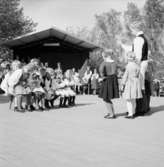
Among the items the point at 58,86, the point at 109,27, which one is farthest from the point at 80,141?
the point at 109,27

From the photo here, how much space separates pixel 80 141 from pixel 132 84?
147 inches

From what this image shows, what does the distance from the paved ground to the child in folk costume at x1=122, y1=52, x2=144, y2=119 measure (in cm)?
40

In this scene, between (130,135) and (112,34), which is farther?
(112,34)

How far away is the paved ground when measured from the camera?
19.2ft

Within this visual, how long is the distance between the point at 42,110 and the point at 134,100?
10.9 ft

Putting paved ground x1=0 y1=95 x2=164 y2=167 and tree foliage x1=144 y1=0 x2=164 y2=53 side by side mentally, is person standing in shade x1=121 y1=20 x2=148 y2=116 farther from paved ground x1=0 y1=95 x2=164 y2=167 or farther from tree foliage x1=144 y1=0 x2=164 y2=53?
tree foliage x1=144 y1=0 x2=164 y2=53

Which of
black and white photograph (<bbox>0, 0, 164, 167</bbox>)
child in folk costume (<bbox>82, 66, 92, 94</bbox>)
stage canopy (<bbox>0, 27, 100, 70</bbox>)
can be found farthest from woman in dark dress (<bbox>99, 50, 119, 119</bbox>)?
stage canopy (<bbox>0, 27, 100, 70</bbox>)

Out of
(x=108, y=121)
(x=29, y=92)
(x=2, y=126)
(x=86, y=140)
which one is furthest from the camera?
(x=29, y=92)

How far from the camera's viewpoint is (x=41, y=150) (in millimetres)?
6617

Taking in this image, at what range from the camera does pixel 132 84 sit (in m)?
10.8

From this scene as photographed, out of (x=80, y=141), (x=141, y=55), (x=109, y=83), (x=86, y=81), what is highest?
(x=141, y=55)

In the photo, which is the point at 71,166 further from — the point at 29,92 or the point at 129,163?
the point at 29,92

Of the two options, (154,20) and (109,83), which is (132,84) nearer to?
(109,83)

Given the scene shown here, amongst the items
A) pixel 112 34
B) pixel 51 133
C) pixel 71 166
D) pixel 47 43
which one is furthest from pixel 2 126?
pixel 112 34
